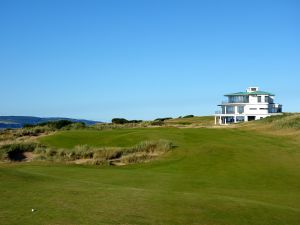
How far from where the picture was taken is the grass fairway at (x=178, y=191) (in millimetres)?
12648

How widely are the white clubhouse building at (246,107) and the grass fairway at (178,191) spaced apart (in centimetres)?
5083

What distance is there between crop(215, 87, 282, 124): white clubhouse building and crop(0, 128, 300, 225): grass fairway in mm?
50834

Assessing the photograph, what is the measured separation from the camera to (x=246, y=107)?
88.2m

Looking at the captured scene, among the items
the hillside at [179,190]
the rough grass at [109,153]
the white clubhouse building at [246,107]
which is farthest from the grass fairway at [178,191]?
the white clubhouse building at [246,107]

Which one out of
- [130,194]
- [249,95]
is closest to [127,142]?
[130,194]

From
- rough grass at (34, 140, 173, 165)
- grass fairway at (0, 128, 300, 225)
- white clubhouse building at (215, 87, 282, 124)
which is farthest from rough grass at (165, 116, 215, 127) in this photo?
grass fairway at (0, 128, 300, 225)

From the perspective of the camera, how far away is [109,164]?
34562mm

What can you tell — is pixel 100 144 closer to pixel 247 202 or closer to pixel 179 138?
pixel 179 138

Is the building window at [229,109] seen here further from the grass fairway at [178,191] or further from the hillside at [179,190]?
the grass fairway at [178,191]

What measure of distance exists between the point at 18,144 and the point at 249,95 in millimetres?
54499

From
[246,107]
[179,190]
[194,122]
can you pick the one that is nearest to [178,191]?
[179,190]

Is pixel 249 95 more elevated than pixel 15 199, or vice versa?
pixel 249 95

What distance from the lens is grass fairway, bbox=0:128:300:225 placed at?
12648 mm

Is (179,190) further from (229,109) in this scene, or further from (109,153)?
(229,109)
